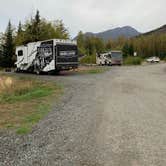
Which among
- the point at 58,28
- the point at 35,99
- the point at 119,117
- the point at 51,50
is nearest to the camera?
the point at 119,117

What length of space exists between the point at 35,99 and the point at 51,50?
45.0 ft

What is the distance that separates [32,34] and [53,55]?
24.9 metres

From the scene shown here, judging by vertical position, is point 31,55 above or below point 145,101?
above

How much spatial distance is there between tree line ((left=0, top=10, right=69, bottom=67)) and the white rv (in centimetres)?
2028

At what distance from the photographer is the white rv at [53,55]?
84.2 ft

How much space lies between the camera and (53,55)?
25.7 metres

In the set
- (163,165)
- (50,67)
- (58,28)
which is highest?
(58,28)

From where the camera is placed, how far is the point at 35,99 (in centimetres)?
1252

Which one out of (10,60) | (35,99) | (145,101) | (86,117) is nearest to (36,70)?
(35,99)

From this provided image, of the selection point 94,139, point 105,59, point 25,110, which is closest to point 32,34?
point 105,59

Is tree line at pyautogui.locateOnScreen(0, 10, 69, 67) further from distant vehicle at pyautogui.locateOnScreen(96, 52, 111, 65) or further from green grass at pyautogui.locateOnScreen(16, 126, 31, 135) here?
green grass at pyautogui.locateOnScreen(16, 126, 31, 135)

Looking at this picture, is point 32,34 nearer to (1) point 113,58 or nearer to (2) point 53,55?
(1) point 113,58

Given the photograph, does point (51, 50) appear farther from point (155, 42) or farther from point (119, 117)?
point (155, 42)

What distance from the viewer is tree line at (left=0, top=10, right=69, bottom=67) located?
4919 centimetres
